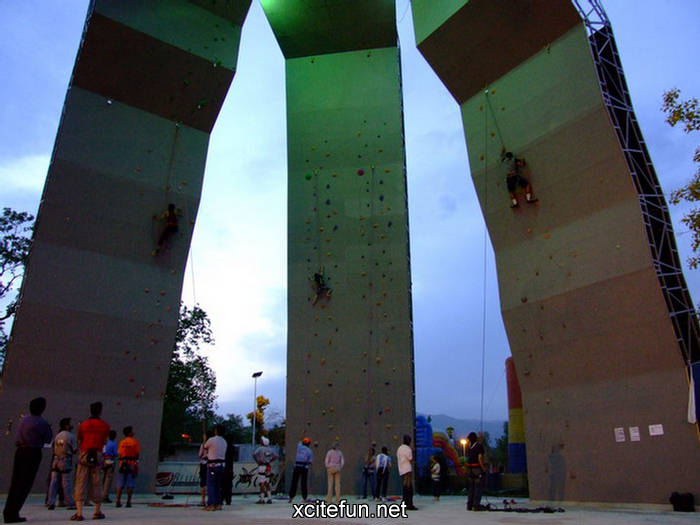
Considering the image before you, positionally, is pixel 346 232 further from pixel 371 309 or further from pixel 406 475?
pixel 406 475

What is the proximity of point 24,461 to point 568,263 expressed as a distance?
7.80 metres

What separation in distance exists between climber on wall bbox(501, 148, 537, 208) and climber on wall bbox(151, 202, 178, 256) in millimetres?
6082

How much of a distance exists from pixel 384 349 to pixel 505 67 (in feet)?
19.3

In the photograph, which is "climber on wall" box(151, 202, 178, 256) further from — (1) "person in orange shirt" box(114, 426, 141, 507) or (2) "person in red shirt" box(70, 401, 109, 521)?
(2) "person in red shirt" box(70, 401, 109, 521)

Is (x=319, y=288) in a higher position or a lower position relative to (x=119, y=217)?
lower

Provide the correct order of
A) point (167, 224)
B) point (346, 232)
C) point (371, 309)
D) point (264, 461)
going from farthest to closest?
point (346, 232)
point (371, 309)
point (167, 224)
point (264, 461)

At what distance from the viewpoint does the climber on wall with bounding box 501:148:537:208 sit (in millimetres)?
9453

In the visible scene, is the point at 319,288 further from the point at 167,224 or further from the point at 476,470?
the point at 476,470

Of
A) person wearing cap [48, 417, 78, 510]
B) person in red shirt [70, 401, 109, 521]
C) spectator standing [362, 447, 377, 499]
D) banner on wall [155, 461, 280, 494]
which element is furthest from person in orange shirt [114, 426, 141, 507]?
spectator standing [362, 447, 377, 499]

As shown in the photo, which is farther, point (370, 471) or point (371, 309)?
point (371, 309)

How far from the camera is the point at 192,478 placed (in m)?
11.0

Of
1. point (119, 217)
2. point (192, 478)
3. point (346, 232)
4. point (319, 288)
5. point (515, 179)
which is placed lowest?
point (192, 478)

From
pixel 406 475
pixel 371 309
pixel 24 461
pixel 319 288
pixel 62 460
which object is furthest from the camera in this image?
pixel 319 288

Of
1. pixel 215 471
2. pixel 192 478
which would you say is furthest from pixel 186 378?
pixel 215 471
